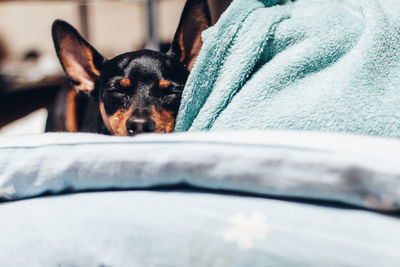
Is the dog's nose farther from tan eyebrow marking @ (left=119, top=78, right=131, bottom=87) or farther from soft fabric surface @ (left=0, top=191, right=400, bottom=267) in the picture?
soft fabric surface @ (left=0, top=191, right=400, bottom=267)

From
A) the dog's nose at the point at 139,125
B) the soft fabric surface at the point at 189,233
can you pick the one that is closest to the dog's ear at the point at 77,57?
the dog's nose at the point at 139,125

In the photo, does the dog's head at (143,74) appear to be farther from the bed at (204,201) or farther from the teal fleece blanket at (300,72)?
the bed at (204,201)

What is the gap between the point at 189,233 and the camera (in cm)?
47

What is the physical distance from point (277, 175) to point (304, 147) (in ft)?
0.17

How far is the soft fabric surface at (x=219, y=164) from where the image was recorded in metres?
0.44

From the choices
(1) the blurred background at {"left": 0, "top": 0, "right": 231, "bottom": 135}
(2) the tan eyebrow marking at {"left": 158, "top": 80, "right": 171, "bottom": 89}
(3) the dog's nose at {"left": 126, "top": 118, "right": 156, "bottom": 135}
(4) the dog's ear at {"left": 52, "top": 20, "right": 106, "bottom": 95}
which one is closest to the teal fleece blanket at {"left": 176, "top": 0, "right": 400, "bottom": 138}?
(3) the dog's nose at {"left": 126, "top": 118, "right": 156, "bottom": 135}

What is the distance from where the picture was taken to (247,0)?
0.79 m

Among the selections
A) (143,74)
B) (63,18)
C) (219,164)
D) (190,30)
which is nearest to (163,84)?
(143,74)

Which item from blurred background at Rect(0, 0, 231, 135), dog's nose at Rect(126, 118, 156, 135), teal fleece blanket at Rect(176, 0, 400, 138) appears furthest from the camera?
blurred background at Rect(0, 0, 231, 135)

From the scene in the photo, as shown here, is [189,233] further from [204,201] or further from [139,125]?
[139,125]

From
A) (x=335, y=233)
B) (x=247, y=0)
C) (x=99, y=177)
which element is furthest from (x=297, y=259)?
(x=247, y=0)

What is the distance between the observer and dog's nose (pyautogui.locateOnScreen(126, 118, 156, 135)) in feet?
2.68

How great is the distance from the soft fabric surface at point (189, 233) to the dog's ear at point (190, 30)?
562 mm

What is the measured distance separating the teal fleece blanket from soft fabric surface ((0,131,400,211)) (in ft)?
0.44
